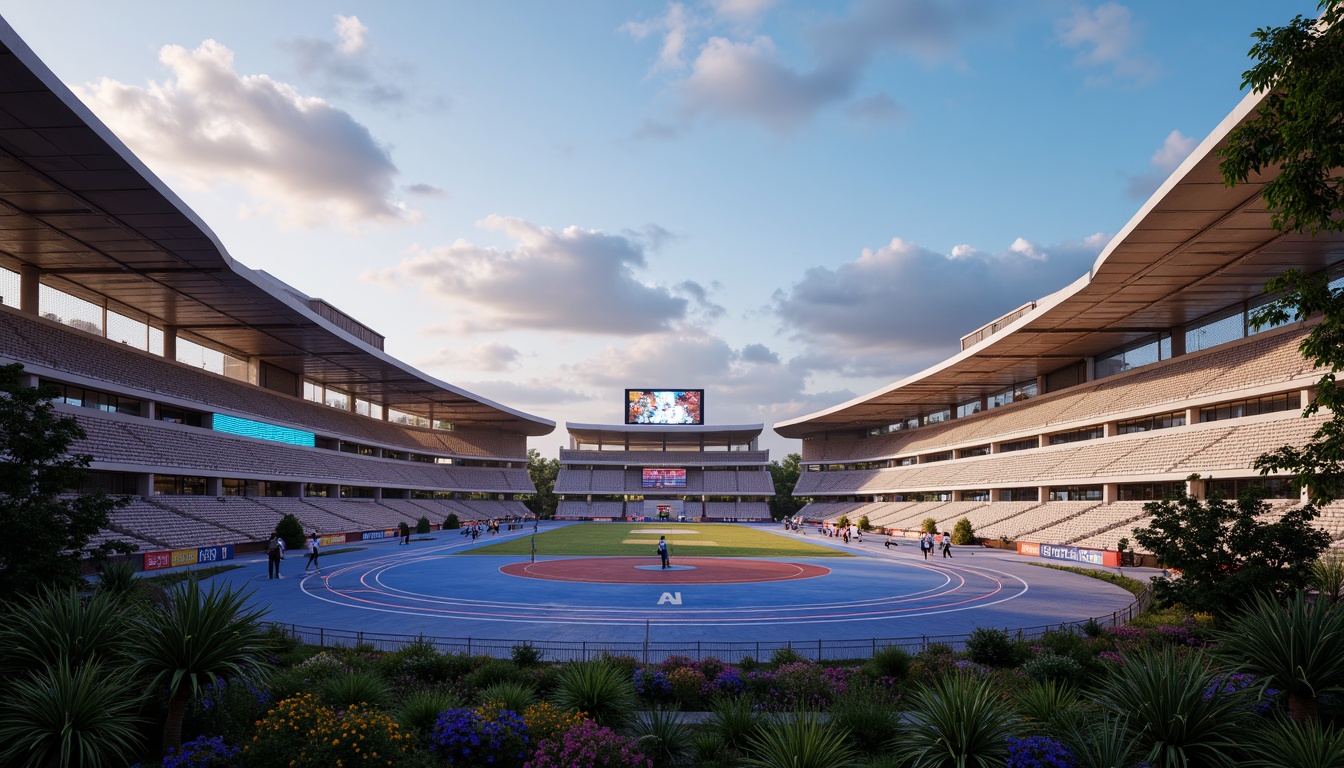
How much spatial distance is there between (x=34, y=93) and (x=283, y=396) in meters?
52.3

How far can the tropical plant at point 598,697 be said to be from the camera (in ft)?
40.7

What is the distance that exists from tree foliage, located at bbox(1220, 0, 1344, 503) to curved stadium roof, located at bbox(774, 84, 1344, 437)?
43.3 feet

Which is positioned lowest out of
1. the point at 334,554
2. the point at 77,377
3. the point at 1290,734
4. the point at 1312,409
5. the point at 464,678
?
the point at 334,554

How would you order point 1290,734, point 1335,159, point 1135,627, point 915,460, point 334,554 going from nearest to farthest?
1. point 1290,734
2. point 1335,159
3. point 1135,627
4. point 334,554
5. point 915,460

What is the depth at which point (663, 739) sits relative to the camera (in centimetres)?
1091

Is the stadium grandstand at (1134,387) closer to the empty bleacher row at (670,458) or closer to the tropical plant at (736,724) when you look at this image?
the tropical plant at (736,724)

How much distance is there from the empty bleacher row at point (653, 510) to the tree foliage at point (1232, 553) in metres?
97.2

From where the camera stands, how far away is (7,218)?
34.1 metres

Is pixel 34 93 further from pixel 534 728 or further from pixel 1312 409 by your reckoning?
pixel 1312 409

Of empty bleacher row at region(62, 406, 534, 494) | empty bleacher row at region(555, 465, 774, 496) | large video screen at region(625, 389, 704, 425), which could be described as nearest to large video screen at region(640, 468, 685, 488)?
empty bleacher row at region(555, 465, 774, 496)

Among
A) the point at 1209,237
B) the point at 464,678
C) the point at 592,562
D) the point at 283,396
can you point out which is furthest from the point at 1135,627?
the point at 283,396

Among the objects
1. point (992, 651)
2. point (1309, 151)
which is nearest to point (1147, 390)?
point (992, 651)

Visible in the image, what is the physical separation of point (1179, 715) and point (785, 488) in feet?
446

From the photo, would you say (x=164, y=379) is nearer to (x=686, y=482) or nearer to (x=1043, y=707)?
(x=1043, y=707)
